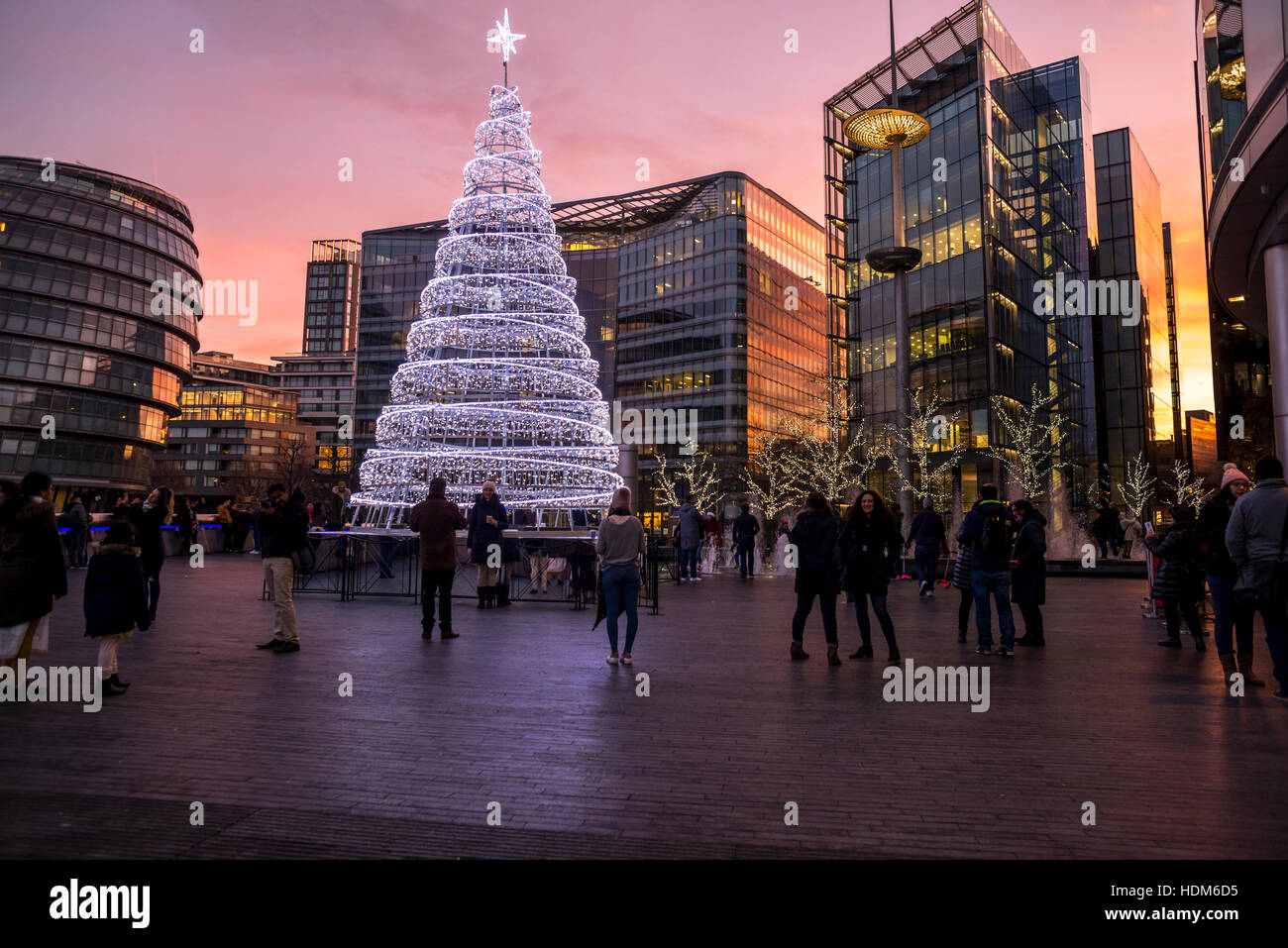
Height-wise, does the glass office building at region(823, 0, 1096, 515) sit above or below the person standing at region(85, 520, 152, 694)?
above

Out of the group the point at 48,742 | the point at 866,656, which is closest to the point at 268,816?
the point at 48,742

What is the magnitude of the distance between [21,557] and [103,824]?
372 centimetres

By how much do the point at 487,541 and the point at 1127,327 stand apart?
232 feet

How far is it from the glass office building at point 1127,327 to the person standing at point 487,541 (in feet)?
206

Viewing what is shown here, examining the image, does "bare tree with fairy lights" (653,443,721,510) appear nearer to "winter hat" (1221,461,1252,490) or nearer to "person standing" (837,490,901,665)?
"person standing" (837,490,901,665)

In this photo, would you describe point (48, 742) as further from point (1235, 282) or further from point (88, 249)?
point (88, 249)

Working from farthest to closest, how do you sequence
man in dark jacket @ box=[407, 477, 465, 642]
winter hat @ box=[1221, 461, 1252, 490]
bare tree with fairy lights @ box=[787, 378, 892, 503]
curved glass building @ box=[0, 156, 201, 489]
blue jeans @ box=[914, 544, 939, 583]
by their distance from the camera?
curved glass building @ box=[0, 156, 201, 489] < bare tree with fairy lights @ box=[787, 378, 892, 503] < blue jeans @ box=[914, 544, 939, 583] < man in dark jacket @ box=[407, 477, 465, 642] < winter hat @ box=[1221, 461, 1252, 490]

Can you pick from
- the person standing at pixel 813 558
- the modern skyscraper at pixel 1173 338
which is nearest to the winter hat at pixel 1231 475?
the person standing at pixel 813 558

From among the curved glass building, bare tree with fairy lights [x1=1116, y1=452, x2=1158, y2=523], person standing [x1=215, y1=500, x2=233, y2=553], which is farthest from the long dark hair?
the curved glass building

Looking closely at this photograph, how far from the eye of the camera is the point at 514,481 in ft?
73.9

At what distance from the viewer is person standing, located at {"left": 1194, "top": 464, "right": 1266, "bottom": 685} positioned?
762 cm

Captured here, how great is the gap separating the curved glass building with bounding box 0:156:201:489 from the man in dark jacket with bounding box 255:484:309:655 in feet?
222

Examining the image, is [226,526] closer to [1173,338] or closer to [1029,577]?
[1029,577]
